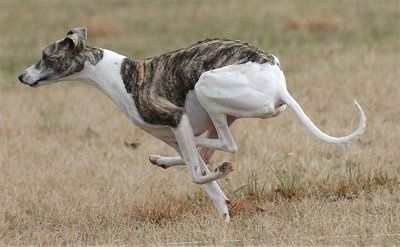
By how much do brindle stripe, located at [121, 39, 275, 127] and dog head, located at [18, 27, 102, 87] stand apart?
1.12 feet

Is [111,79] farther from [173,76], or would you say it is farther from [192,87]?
[192,87]

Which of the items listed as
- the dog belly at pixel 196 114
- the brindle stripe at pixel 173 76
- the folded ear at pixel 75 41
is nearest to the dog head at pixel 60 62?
the folded ear at pixel 75 41

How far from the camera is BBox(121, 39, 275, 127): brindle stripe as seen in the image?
280 inches

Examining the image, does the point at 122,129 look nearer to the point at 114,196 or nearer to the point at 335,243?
the point at 114,196

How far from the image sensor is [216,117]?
23.1 ft

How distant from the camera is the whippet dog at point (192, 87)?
6805mm

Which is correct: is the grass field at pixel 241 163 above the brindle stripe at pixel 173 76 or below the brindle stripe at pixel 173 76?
below

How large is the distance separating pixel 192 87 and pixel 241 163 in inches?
88.5

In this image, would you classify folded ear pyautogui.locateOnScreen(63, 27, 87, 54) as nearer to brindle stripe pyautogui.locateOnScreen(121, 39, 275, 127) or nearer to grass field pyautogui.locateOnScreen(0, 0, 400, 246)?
brindle stripe pyautogui.locateOnScreen(121, 39, 275, 127)

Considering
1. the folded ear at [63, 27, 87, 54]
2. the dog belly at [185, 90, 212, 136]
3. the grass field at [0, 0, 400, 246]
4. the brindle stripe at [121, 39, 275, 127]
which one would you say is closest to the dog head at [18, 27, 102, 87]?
the folded ear at [63, 27, 87, 54]

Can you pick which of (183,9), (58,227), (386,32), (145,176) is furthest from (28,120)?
(183,9)

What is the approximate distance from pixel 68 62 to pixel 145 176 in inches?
74.8

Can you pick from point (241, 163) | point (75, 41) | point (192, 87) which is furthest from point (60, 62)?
point (241, 163)

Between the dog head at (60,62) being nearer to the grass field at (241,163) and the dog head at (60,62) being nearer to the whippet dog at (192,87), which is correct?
the whippet dog at (192,87)
